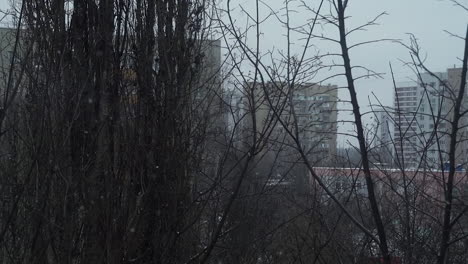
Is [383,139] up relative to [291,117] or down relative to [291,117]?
down

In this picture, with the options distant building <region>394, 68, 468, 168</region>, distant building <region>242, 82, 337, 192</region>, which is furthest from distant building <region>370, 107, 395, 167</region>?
distant building <region>242, 82, 337, 192</region>

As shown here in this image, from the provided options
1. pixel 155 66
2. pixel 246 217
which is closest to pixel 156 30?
pixel 155 66

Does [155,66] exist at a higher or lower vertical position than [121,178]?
higher

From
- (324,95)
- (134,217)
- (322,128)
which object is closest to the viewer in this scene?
(324,95)

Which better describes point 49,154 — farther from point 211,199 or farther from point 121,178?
point 211,199

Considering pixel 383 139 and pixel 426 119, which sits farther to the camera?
pixel 383 139

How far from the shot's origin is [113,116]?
243 inches

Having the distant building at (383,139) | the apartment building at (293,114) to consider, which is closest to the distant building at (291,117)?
the apartment building at (293,114)

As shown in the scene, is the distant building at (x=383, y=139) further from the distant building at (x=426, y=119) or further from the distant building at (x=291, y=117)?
the distant building at (x=291, y=117)

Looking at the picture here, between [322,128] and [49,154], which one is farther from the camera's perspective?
[322,128]

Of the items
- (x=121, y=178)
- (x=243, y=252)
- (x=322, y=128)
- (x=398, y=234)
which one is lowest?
(x=243, y=252)

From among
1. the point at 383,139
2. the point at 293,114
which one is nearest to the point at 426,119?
the point at 383,139

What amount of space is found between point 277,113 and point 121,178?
2.03 meters

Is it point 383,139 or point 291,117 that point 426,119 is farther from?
point 291,117
